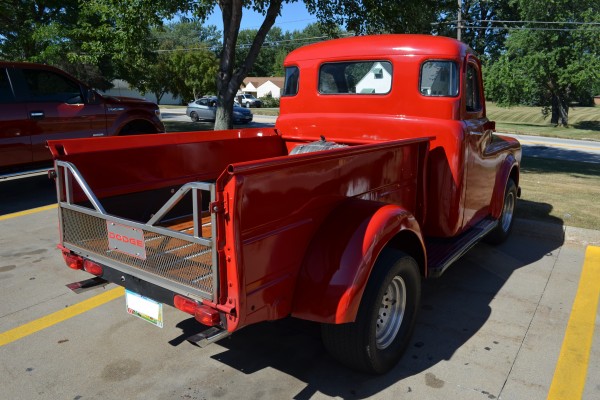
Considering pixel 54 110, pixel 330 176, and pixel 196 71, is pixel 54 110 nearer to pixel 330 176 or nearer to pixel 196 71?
pixel 330 176

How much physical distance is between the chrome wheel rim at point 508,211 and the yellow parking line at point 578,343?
98 cm

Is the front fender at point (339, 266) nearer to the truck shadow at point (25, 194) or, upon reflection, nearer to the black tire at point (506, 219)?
the black tire at point (506, 219)

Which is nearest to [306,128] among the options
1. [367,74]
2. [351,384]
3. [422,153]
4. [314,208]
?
[367,74]

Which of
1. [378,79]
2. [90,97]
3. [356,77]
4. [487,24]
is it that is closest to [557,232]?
[378,79]

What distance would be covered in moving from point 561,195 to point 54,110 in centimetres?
811

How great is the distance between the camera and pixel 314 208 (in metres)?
2.81

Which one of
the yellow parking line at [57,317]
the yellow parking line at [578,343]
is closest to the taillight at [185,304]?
the yellow parking line at [57,317]

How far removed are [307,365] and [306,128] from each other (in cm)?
248

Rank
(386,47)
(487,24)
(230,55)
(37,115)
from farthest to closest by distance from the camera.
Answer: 1. (487,24)
2. (230,55)
3. (37,115)
4. (386,47)

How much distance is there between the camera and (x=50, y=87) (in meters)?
7.78

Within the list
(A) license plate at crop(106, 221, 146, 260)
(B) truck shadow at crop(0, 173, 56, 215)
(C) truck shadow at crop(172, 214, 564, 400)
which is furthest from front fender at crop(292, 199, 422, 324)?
(B) truck shadow at crop(0, 173, 56, 215)

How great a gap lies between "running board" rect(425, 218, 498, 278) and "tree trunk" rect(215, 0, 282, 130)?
773 cm

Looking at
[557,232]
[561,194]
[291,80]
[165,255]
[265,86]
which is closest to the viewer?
[165,255]

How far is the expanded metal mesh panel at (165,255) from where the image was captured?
8.33ft
